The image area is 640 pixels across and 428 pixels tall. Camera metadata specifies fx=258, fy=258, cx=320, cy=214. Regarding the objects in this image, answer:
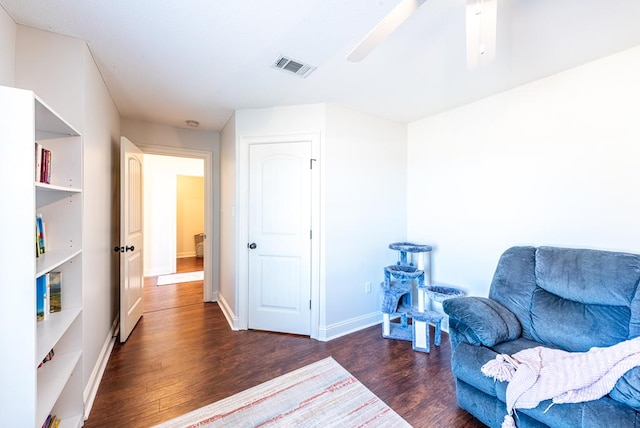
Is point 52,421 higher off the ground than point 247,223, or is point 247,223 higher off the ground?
point 247,223

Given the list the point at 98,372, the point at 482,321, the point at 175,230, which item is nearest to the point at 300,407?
the point at 482,321

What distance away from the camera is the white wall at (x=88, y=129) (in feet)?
5.00

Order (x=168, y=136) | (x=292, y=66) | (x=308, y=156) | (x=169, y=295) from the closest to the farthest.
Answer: (x=292, y=66) → (x=308, y=156) → (x=168, y=136) → (x=169, y=295)

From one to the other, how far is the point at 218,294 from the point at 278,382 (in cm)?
207

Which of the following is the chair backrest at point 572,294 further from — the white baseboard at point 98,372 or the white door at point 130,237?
the white door at point 130,237

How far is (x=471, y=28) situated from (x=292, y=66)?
1238mm

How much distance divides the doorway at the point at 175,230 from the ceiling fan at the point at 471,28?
123 inches

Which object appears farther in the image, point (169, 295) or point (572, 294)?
point (169, 295)

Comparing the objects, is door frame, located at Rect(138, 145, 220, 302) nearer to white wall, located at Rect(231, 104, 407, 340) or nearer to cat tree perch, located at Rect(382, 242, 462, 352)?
white wall, located at Rect(231, 104, 407, 340)

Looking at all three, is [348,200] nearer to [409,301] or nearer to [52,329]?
[409,301]

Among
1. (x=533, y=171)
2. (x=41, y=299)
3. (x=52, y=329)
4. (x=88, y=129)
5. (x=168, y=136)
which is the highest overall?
(x=168, y=136)

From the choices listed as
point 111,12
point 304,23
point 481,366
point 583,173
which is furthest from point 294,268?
point 583,173

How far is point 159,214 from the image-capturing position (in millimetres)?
5383

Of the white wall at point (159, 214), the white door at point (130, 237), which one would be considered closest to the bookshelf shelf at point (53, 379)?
the white door at point (130, 237)
